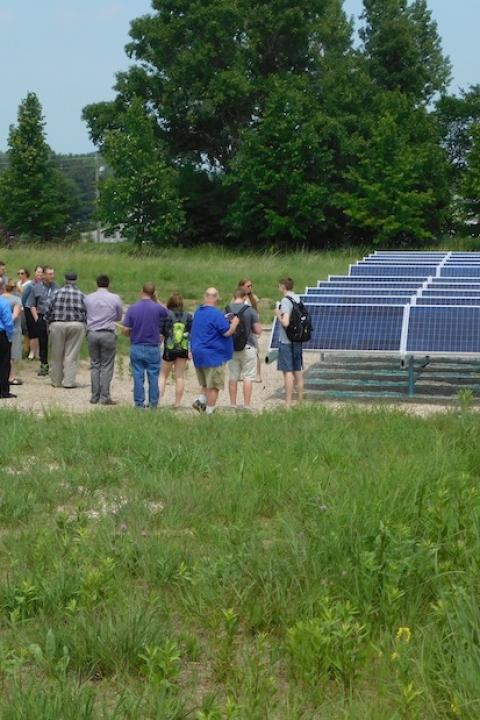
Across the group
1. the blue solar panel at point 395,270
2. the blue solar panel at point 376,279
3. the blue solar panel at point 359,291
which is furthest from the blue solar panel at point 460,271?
the blue solar panel at point 359,291

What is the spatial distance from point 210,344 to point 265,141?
143 feet

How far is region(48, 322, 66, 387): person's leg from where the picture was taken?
17.4 meters

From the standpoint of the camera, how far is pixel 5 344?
1597 cm

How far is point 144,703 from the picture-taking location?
4.53m

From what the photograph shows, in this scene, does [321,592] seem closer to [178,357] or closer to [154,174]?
[178,357]

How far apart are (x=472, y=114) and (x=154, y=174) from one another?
2357 cm

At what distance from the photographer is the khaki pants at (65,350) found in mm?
17375

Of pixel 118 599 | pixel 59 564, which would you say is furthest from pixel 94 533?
pixel 118 599

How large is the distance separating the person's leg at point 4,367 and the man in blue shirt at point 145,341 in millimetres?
2050

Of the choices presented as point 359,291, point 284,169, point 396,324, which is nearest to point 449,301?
point 396,324

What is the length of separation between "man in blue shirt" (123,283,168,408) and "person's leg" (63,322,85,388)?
2697 millimetres

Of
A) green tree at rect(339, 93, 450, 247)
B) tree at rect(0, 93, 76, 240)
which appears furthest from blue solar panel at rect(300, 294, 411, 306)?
tree at rect(0, 93, 76, 240)

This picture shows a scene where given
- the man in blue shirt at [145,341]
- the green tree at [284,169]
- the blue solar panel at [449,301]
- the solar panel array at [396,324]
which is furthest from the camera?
the green tree at [284,169]

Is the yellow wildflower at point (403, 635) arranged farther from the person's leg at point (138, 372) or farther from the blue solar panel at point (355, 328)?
the blue solar panel at point (355, 328)
